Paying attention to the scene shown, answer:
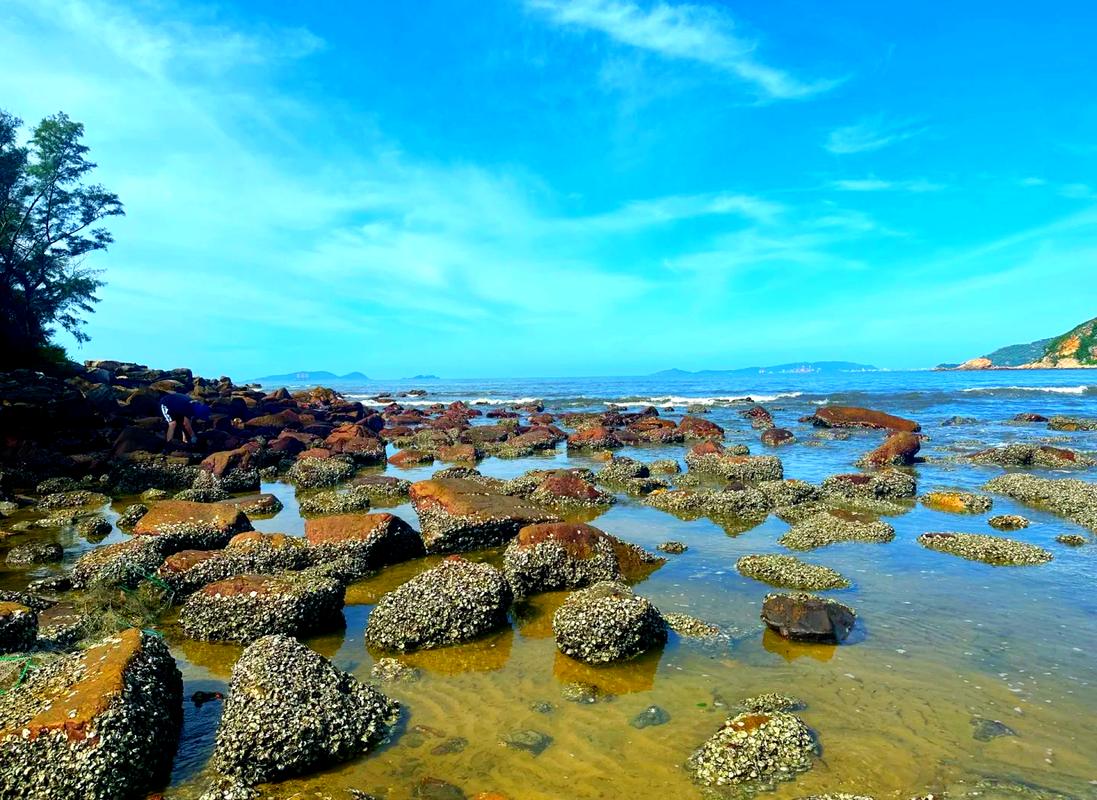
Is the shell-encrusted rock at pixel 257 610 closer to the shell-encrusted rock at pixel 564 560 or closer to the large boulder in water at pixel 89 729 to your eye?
the large boulder in water at pixel 89 729

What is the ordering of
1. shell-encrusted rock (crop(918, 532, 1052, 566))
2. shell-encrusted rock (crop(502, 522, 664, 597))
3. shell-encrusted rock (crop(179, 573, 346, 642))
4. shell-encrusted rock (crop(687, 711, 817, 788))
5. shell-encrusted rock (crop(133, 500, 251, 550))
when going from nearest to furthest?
shell-encrusted rock (crop(687, 711, 817, 788)) → shell-encrusted rock (crop(179, 573, 346, 642)) → shell-encrusted rock (crop(502, 522, 664, 597)) → shell-encrusted rock (crop(918, 532, 1052, 566)) → shell-encrusted rock (crop(133, 500, 251, 550))

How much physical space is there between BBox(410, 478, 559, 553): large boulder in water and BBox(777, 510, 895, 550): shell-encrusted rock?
15.1 ft

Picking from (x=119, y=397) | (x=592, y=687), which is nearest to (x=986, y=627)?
(x=592, y=687)

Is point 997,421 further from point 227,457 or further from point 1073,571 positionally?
point 227,457

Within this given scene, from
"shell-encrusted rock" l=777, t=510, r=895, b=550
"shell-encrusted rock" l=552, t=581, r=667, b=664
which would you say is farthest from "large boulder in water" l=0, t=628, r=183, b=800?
"shell-encrusted rock" l=777, t=510, r=895, b=550

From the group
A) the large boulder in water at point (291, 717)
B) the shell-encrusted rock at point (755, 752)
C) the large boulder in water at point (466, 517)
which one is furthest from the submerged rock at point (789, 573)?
the large boulder in water at point (291, 717)

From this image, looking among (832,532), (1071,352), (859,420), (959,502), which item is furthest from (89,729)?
(1071,352)

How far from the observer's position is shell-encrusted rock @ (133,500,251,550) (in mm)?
10891

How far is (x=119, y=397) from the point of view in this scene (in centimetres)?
2811

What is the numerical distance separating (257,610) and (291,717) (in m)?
2.84

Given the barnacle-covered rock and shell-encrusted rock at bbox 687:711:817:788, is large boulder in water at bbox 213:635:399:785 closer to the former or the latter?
shell-encrusted rock at bbox 687:711:817:788

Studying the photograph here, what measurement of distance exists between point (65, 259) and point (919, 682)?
45.8 m

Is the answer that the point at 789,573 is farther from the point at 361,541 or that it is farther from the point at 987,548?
the point at 361,541

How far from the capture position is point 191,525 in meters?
11.2
